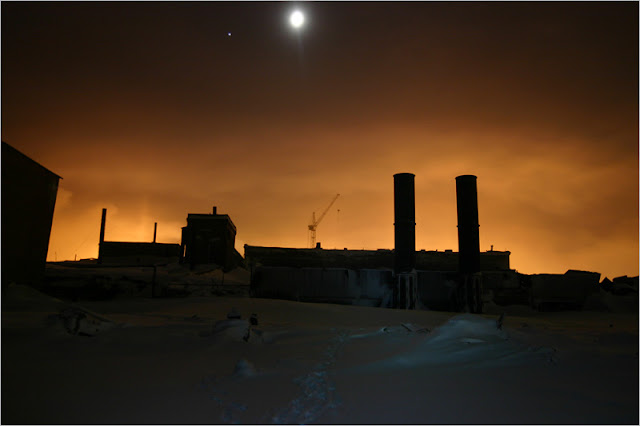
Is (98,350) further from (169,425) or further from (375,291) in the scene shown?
(375,291)

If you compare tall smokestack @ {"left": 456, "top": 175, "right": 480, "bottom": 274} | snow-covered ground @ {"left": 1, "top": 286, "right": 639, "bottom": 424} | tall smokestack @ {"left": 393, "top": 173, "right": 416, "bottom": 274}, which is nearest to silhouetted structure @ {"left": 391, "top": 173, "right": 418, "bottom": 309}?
tall smokestack @ {"left": 393, "top": 173, "right": 416, "bottom": 274}

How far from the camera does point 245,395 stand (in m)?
4.29

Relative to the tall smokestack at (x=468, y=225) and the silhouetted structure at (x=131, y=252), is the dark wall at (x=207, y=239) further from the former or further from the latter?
the tall smokestack at (x=468, y=225)

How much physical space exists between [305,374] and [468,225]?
12.9 meters

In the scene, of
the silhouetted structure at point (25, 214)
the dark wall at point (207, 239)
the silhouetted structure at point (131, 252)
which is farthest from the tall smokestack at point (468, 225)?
the silhouetted structure at point (131, 252)

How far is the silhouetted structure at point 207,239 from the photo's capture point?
26531 millimetres

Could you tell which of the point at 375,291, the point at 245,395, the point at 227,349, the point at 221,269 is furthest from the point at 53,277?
the point at 245,395

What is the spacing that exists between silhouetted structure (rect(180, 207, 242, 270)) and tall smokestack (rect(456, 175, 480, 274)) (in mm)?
15406

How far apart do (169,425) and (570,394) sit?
12.6ft

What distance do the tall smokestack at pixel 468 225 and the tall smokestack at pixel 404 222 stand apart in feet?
6.26

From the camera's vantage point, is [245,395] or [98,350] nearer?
[245,395]

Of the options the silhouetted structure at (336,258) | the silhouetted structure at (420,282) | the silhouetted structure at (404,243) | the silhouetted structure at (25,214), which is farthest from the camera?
the silhouetted structure at (336,258)

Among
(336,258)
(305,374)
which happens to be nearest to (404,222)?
(305,374)

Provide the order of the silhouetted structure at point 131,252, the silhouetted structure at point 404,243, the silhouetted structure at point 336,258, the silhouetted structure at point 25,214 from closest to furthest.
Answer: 1. the silhouetted structure at point 25,214
2. the silhouetted structure at point 404,243
3. the silhouetted structure at point 336,258
4. the silhouetted structure at point 131,252
